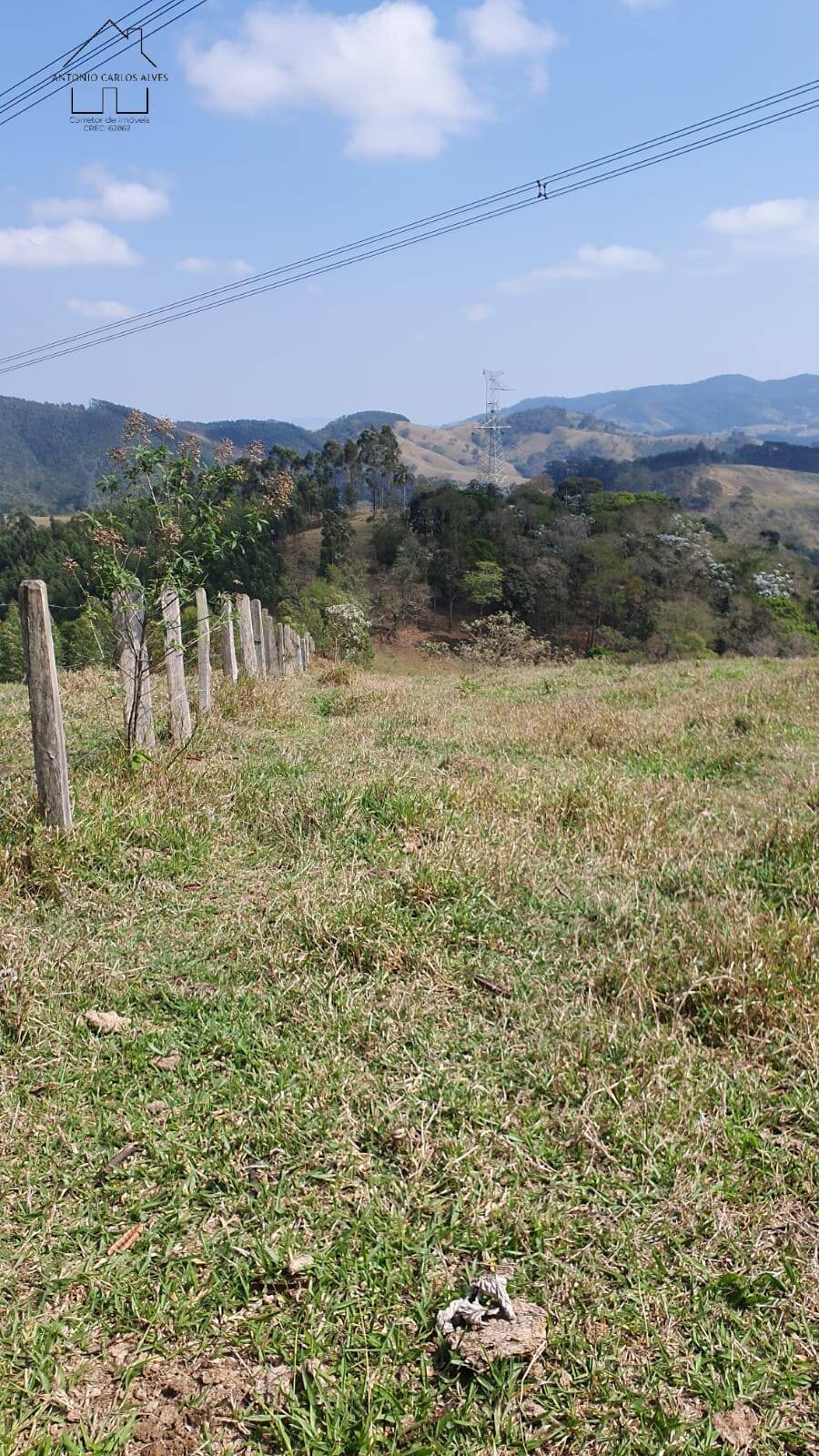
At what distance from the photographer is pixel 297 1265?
7.91 feet

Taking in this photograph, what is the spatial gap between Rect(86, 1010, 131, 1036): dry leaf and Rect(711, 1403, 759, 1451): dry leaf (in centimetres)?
237

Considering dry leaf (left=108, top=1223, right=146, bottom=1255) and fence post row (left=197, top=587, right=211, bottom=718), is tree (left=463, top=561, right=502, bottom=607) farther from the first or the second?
dry leaf (left=108, top=1223, right=146, bottom=1255)

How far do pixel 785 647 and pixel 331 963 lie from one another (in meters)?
38.7

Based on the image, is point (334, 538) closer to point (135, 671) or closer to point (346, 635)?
point (346, 635)

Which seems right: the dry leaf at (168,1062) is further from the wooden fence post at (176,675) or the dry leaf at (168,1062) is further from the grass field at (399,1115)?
the wooden fence post at (176,675)

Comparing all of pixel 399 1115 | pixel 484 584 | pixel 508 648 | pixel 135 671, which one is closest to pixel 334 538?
pixel 484 584

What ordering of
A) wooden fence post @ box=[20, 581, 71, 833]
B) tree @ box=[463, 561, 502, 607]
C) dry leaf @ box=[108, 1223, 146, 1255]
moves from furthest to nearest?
tree @ box=[463, 561, 502, 607], wooden fence post @ box=[20, 581, 71, 833], dry leaf @ box=[108, 1223, 146, 1255]

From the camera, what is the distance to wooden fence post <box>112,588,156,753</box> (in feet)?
20.8

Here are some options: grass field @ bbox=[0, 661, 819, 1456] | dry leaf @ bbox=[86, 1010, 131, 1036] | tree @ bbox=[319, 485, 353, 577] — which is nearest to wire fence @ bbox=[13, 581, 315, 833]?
grass field @ bbox=[0, 661, 819, 1456]

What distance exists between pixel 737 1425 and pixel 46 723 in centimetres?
427

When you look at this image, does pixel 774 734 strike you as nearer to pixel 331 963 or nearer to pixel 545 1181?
pixel 331 963

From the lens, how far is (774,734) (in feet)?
26.9

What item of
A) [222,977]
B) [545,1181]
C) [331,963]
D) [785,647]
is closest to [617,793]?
[331,963]

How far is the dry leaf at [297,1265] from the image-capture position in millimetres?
2410
